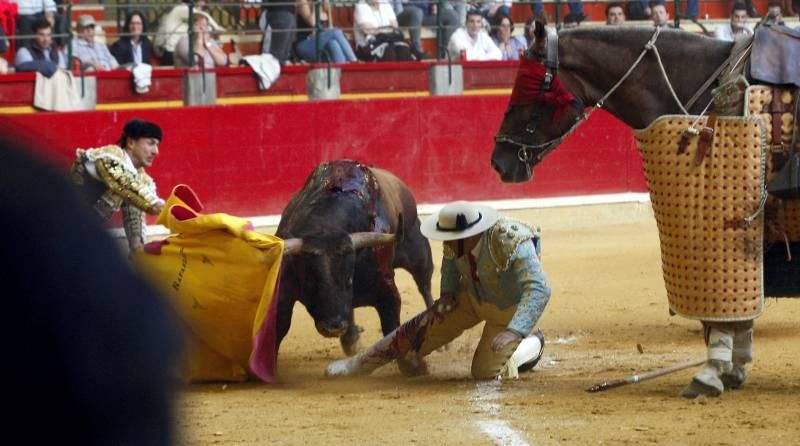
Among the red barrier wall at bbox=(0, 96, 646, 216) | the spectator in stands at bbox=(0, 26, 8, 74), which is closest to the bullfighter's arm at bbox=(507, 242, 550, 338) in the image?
the red barrier wall at bbox=(0, 96, 646, 216)

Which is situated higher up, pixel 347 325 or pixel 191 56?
pixel 191 56

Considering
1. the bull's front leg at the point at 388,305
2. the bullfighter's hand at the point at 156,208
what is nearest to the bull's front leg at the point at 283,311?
the bull's front leg at the point at 388,305

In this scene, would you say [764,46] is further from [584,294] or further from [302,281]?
[584,294]

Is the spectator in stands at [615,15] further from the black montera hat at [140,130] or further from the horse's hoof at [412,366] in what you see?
the horse's hoof at [412,366]

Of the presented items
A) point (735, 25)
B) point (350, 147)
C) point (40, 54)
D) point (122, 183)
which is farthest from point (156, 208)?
point (735, 25)

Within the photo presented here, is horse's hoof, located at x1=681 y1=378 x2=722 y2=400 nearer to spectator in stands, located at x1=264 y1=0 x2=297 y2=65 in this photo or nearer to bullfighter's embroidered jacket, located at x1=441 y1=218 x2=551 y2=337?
bullfighter's embroidered jacket, located at x1=441 y1=218 x2=551 y2=337

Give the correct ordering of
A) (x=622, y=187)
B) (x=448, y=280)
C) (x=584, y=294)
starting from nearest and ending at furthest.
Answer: (x=448, y=280), (x=584, y=294), (x=622, y=187)

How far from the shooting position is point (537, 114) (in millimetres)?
5551

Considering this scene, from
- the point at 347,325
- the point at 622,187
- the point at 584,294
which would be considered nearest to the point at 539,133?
the point at 347,325

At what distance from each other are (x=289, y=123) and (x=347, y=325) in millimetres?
6037

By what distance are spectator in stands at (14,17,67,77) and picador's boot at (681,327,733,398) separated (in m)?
6.80

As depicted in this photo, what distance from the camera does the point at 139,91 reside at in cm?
1125

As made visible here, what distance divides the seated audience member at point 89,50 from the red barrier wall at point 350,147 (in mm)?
476

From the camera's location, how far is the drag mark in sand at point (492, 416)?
185 inches
